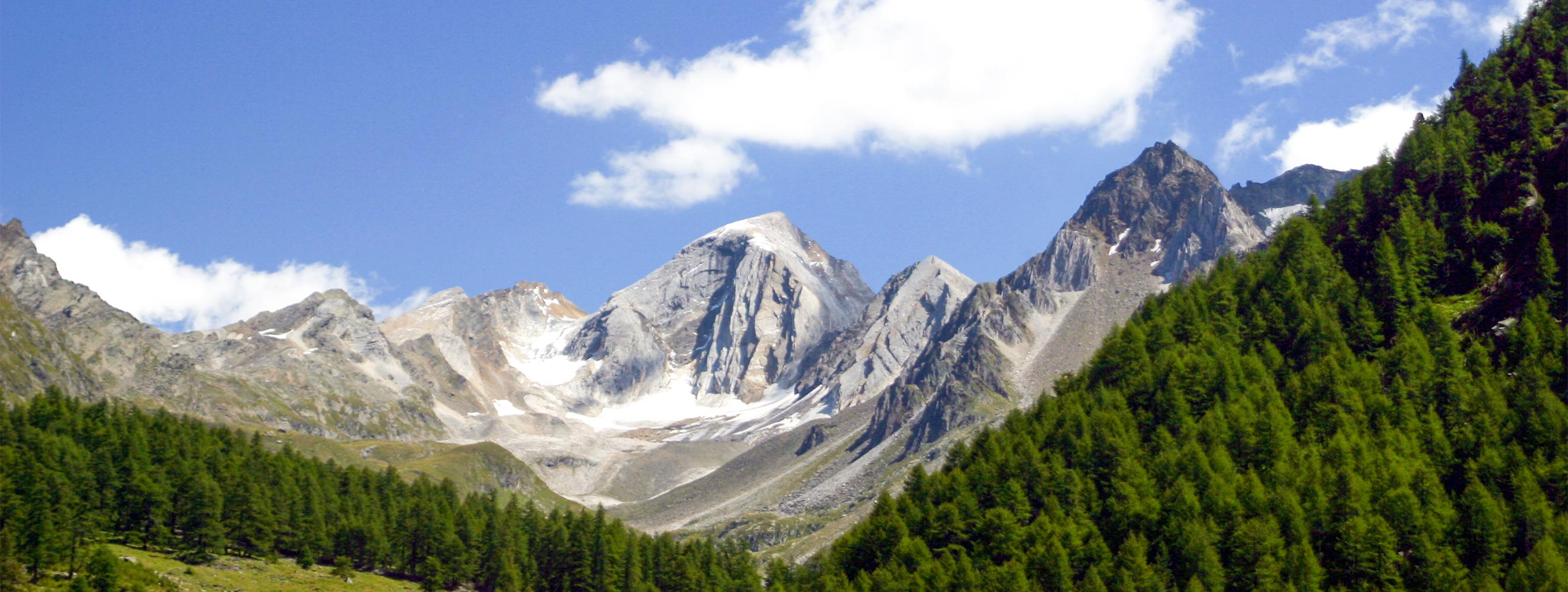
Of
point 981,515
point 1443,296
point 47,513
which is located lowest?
point 981,515

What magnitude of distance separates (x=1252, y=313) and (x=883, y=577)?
200 feet

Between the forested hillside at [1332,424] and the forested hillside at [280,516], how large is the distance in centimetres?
2455

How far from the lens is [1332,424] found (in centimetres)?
13338

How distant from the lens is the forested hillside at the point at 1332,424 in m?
114

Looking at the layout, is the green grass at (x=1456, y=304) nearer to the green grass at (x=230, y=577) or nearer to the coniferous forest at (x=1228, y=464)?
the coniferous forest at (x=1228, y=464)

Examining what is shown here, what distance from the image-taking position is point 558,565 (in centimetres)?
16888

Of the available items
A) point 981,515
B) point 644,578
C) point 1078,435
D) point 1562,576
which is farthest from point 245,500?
point 1562,576

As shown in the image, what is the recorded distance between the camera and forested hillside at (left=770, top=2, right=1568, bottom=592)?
11431cm

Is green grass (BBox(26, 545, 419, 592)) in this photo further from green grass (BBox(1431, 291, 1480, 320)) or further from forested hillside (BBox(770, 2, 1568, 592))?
green grass (BBox(1431, 291, 1480, 320))

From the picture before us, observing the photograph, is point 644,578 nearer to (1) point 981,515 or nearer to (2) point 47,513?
(1) point 981,515

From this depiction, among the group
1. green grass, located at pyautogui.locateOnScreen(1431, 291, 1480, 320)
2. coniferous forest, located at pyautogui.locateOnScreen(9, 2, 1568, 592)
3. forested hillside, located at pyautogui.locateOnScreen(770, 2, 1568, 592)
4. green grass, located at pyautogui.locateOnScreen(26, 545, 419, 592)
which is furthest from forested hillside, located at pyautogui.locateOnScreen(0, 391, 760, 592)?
green grass, located at pyautogui.locateOnScreen(1431, 291, 1480, 320)

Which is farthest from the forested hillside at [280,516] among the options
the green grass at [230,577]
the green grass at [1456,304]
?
the green grass at [1456,304]

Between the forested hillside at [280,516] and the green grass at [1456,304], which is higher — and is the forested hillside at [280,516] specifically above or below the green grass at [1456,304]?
below

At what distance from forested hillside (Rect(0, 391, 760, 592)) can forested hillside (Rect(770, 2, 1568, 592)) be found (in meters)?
24.5
